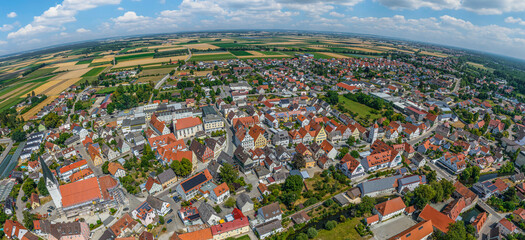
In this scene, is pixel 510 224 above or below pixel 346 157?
below

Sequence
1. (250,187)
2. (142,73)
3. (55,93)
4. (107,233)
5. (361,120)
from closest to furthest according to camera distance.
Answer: (107,233), (250,187), (361,120), (55,93), (142,73)

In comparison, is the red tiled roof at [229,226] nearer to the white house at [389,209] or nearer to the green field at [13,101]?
A: the white house at [389,209]

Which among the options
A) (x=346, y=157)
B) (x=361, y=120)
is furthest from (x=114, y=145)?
(x=361, y=120)

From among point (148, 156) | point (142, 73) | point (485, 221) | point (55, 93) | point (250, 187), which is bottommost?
point (485, 221)

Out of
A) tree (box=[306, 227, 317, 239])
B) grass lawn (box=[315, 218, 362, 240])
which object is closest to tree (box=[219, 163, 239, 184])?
tree (box=[306, 227, 317, 239])

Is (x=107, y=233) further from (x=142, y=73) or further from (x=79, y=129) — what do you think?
(x=142, y=73)

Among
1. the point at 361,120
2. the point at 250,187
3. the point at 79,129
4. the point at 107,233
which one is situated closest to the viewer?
the point at 107,233

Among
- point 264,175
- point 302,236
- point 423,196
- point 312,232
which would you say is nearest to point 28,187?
point 264,175

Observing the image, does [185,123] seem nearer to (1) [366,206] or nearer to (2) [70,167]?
(2) [70,167]
